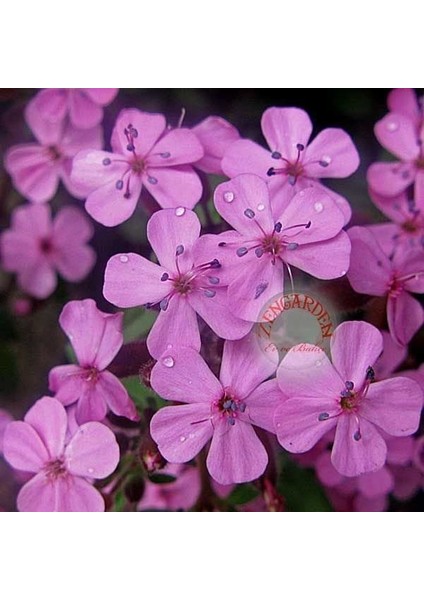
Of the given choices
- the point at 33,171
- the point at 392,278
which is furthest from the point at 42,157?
the point at 392,278

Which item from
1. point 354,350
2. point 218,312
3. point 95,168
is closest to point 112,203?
point 95,168

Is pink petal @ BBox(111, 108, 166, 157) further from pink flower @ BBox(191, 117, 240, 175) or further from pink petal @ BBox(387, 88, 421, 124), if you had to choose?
pink petal @ BBox(387, 88, 421, 124)

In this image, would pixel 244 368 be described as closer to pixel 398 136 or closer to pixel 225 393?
pixel 225 393

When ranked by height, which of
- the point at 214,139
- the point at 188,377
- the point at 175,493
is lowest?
the point at 175,493

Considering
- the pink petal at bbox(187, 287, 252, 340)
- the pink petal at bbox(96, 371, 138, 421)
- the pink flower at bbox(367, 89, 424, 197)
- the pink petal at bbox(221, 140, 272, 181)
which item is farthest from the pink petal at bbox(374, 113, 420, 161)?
the pink petal at bbox(96, 371, 138, 421)

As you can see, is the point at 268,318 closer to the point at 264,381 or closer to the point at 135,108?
the point at 264,381

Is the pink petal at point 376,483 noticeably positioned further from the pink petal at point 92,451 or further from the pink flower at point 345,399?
the pink petal at point 92,451

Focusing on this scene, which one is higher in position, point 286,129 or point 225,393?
point 286,129
